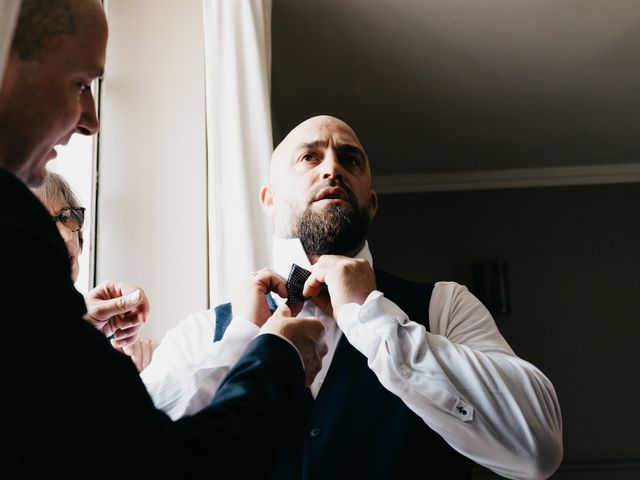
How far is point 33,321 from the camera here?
0.60 m

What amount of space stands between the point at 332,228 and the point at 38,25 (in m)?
0.97

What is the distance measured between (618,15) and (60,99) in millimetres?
3314

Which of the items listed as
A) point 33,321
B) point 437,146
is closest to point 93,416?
point 33,321

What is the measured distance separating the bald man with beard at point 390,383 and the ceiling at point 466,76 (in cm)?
212

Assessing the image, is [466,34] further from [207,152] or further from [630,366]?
[630,366]

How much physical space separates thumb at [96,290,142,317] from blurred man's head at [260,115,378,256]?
41 cm

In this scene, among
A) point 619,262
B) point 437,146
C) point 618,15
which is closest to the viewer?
point 618,15

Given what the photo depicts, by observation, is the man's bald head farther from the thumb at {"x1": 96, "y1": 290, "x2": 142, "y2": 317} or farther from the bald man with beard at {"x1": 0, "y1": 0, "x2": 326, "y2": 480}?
the bald man with beard at {"x1": 0, "y1": 0, "x2": 326, "y2": 480}

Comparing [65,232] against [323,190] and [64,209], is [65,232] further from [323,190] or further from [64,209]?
[323,190]

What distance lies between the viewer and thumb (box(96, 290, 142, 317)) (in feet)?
4.81

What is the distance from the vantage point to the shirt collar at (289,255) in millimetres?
1669

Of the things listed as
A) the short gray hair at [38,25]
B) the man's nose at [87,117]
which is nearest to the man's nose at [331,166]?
the man's nose at [87,117]

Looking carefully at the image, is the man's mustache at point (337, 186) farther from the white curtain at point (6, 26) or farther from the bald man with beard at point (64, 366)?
the white curtain at point (6, 26)

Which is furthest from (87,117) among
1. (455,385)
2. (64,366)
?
(455,385)
